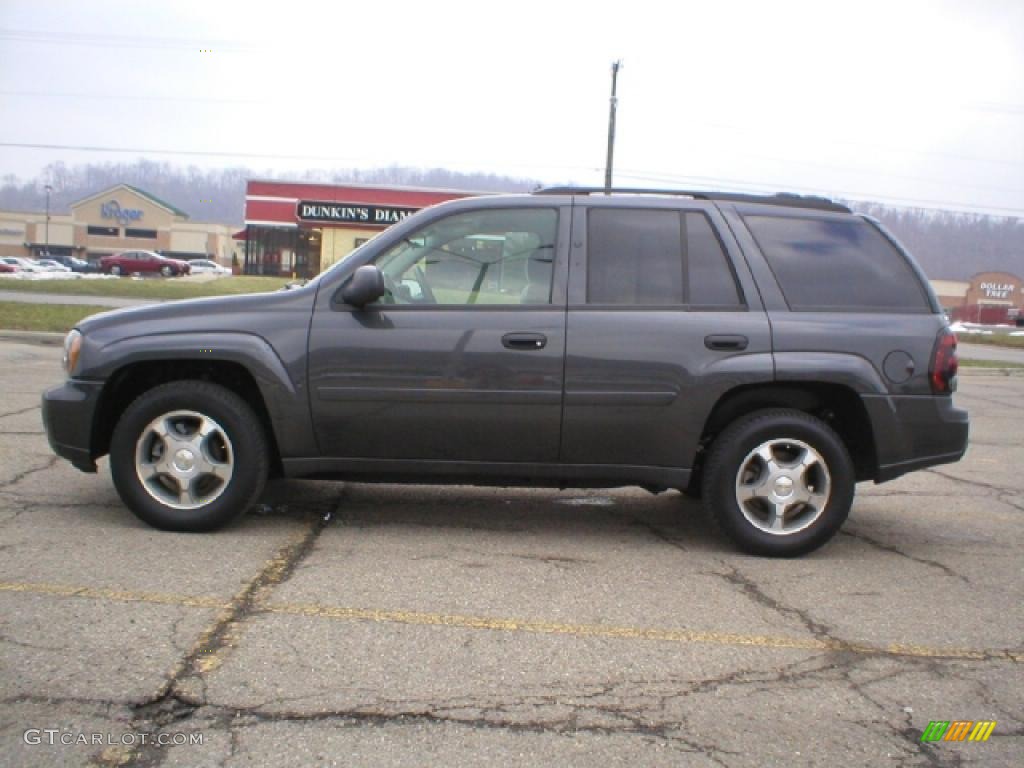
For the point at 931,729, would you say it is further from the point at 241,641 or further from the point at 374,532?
the point at 374,532

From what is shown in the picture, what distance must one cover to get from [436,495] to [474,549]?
128 centimetres

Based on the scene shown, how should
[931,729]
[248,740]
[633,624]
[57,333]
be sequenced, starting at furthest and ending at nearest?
[57,333] < [633,624] < [931,729] < [248,740]

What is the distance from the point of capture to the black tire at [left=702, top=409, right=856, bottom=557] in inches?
198

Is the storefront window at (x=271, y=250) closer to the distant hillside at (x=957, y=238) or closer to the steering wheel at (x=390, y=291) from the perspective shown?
the distant hillside at (x=957, y=238)

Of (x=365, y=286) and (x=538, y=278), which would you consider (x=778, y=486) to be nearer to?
(x=538, y=278)

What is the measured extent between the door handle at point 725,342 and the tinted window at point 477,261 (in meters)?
0.86

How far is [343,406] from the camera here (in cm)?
504

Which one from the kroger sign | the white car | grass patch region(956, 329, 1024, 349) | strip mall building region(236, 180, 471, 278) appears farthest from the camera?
the kroger sign

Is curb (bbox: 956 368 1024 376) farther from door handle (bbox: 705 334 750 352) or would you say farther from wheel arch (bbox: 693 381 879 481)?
door handle (bbox: 705 334 750 352)

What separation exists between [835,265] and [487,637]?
282 centimetres

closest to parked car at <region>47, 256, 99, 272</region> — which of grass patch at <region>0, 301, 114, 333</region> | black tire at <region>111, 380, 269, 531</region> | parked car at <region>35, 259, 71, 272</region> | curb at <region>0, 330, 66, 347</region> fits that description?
parked car at <region>35, 259, 71, 272</region>

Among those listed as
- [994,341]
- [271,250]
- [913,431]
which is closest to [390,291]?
[913,431]

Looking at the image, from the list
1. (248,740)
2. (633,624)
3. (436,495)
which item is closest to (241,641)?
(248,740)

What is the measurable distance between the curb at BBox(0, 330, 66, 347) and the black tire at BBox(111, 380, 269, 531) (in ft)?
39.0
